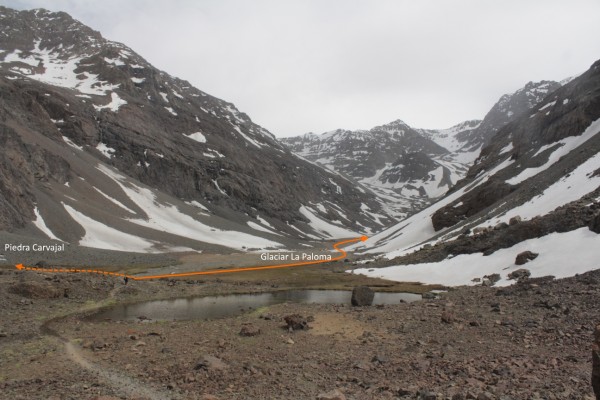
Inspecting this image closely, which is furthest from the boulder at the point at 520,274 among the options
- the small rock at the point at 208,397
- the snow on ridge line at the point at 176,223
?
the snow on ridge line at the point at 176,223

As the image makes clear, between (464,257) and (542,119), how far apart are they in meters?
73.7

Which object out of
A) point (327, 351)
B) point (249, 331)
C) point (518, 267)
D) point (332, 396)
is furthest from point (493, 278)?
point (332, 396)

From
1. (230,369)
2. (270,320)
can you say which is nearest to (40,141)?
(270,320)

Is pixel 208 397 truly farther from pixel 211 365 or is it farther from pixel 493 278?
pixel 493 278

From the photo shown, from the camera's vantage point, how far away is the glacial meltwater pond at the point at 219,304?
3189 cm

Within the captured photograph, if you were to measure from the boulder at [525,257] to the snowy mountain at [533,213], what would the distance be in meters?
0.53

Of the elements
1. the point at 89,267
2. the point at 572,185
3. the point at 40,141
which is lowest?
the point at 89,267

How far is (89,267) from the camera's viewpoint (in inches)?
2776

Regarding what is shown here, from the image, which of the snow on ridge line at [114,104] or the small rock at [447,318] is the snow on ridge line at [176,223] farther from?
the small rock at [447,318]

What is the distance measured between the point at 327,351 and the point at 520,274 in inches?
884

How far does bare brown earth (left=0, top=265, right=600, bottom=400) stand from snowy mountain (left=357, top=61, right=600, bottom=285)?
785cm

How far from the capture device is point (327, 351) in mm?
20188

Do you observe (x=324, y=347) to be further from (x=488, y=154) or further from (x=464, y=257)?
(x=488, y=154)

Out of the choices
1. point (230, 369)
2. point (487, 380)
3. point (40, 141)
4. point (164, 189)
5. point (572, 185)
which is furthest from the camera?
point (164, 189)
